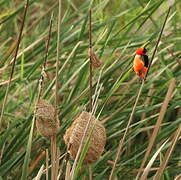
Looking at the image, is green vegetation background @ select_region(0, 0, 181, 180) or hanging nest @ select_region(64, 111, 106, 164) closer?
hanging nest @ select_region(64, 111, 106, 164)

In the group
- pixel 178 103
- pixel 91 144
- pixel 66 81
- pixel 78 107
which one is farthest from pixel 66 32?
pixel 91 144

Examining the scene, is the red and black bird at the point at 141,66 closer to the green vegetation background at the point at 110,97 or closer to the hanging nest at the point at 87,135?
the hanging nest at the point at 87,135

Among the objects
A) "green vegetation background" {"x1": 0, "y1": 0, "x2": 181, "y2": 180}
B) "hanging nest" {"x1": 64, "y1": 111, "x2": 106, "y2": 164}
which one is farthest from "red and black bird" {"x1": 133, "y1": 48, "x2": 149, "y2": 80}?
"green vegetation background" {"x1": 0, "y1": 0, "x2": 181, "y2": 180}

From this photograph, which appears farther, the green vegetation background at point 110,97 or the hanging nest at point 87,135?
the green vegetation background at point 110,97

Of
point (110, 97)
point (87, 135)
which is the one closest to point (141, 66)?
point (87, 135)

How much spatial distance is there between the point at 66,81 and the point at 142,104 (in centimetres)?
34

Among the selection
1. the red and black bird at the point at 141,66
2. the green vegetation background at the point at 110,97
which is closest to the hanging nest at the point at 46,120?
the red and black bird at the point at 141,66

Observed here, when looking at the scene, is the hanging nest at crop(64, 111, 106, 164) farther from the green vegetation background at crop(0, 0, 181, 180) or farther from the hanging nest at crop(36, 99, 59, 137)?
the green vegetation background at crop(0, 0, 181, 180)

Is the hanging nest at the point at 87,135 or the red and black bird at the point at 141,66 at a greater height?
the red and black bird at the point at 141,66

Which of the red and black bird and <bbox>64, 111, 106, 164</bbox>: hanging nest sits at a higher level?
the red and black bird

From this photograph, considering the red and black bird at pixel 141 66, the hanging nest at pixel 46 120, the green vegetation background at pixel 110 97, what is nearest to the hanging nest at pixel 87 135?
the hanging nest at pixel 46 120

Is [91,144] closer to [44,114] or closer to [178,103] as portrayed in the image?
[44,114]

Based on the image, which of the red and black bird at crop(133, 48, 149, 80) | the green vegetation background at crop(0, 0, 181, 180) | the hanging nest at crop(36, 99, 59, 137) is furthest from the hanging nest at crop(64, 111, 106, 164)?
the green vegetation background at crop(0, 0, 181, 180)

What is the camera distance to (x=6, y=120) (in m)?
2.53
